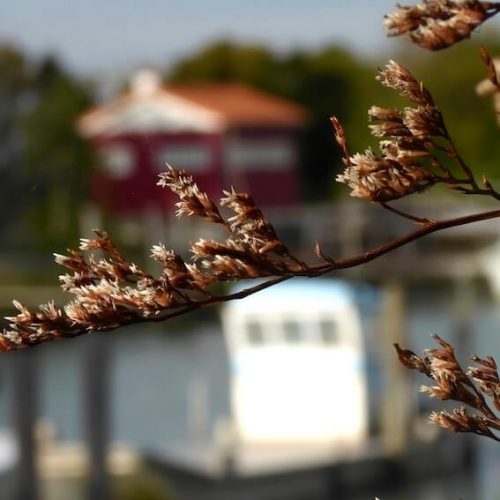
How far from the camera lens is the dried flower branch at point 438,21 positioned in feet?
5.56

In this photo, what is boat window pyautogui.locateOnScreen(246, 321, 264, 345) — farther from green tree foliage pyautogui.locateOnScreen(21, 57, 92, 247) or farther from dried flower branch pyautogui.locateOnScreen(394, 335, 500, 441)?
dried flower branch pyautogui.locateOnScreen(394, 335, 500, 441)

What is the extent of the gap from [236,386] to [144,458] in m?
4.79

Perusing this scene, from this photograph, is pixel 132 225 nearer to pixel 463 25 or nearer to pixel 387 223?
pixel 387 223

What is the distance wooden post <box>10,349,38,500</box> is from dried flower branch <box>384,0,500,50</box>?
14981 mm

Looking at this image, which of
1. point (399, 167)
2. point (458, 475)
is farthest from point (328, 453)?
point (399, 167)

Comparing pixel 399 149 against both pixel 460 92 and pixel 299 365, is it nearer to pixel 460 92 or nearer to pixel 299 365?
pixel 299 365

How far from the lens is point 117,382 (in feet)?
102

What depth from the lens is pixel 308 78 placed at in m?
66.8

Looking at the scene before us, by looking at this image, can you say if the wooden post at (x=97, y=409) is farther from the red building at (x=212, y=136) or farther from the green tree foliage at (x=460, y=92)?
the green tree foliage at (x=460, y=92)

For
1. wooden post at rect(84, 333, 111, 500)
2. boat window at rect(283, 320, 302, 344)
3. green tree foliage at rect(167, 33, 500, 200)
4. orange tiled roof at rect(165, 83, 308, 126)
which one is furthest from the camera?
orange tiled roof at rect(165, 83, 308, 126)

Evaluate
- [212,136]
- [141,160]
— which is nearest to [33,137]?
[141,160]

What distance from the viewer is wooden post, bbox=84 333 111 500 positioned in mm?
18031

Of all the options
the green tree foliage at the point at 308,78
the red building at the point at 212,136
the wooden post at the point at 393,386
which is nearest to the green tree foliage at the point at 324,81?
the green tree foliage at the point at 308,78

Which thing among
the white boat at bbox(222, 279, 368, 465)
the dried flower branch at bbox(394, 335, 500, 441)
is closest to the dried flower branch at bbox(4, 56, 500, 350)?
the dried flower branch at bbox(394, 335, 500, 441)
